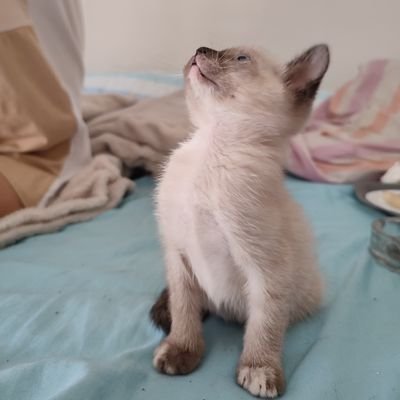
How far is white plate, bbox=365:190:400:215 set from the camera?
1.21 metres

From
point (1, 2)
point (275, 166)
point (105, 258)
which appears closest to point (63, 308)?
point (105, 258)

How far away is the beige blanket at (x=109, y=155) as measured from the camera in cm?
110

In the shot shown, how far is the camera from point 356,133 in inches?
67.9

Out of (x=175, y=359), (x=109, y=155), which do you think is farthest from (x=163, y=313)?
(x=109, y=155)

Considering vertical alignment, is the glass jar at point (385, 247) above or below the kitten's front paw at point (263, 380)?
below

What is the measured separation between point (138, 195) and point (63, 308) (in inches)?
24.4

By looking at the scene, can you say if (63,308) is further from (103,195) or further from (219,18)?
(219,18)

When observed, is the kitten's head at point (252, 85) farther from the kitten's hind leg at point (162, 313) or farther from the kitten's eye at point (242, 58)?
the kitten's hind leg at point (162, 313)

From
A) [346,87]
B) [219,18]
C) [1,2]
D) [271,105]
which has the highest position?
[1,2]

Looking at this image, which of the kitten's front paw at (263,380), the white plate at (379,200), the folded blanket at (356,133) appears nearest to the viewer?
the kitten's front paw at (263,380)

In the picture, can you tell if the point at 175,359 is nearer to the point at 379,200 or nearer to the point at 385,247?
the point at 385,247

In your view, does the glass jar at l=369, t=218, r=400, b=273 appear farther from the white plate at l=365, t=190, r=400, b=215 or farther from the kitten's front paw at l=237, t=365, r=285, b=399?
the kitten's front paw at l=237, t=365, r=285, b=399

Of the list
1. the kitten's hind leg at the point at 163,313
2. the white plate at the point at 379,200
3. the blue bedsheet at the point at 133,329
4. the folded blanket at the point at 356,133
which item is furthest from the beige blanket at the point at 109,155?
the white plate at the point at 379,200

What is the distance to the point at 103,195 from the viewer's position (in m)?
1.23
